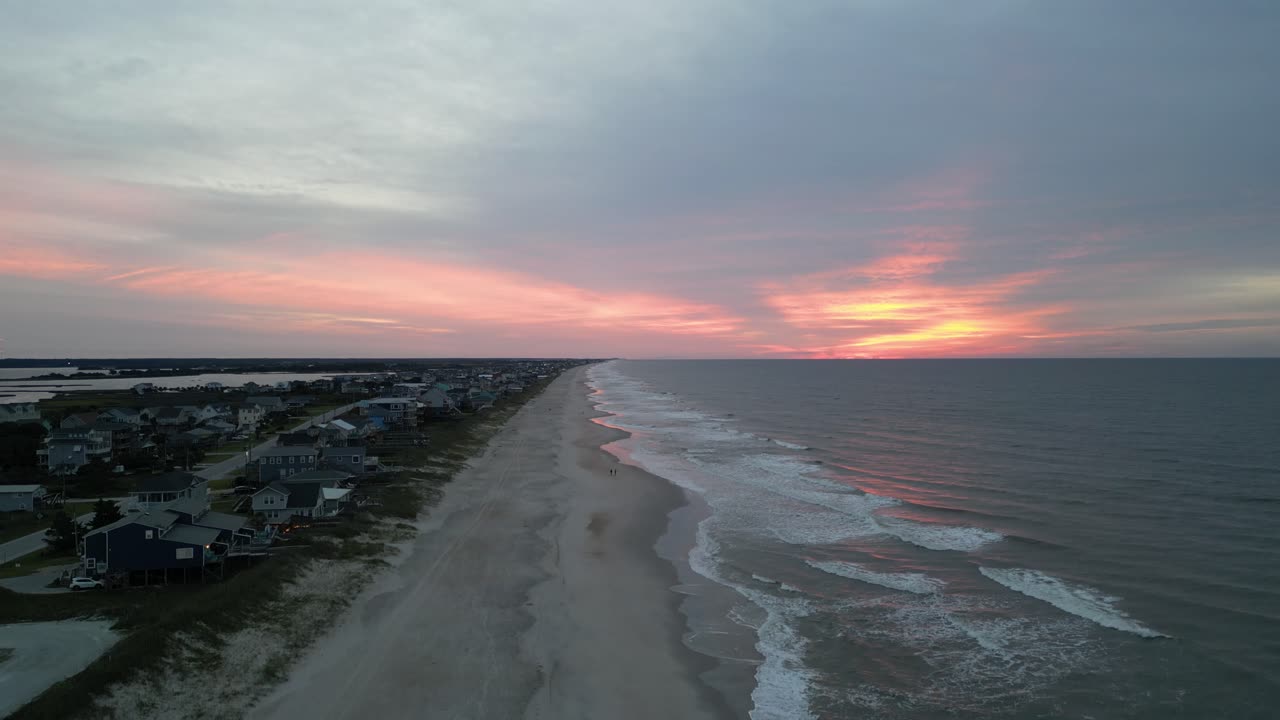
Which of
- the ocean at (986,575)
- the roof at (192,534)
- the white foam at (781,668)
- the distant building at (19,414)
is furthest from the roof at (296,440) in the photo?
the distant building at (19,414)

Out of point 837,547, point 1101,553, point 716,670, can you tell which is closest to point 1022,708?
point 716,670

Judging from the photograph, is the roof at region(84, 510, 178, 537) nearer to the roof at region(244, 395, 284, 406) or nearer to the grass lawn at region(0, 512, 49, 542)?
the grass lawn at region(0, 512, 49, 542)

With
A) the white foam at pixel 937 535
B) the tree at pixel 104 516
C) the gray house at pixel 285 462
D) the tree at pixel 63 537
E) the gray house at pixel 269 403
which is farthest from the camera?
the gray house at pixel 269 403

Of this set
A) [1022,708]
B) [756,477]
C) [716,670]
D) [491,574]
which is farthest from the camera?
[756,477]

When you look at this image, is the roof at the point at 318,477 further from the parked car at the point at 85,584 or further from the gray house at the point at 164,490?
the parked car at the point at 85,584

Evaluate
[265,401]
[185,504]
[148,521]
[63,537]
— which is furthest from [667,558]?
[265,401]

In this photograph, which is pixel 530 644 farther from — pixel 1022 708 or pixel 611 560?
pixel 1022 708
